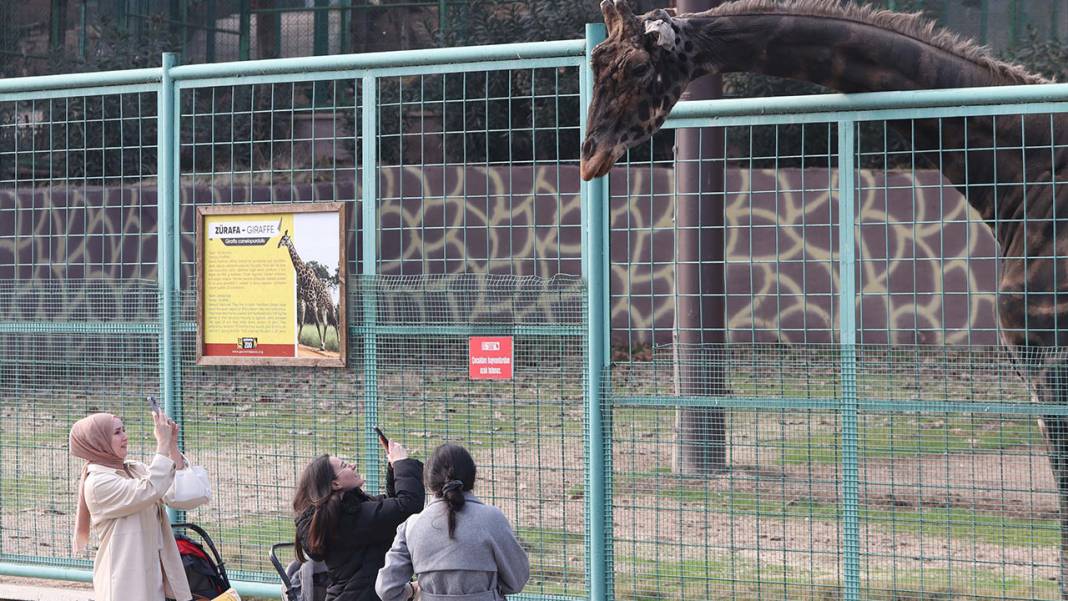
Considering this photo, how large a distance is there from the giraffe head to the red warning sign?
0.98 m

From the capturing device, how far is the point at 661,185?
15719 millimetres

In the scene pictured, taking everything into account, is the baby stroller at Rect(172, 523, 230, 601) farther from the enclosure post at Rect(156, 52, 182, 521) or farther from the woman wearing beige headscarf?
the enclosure post at Rect(156, 52, 182, 521)

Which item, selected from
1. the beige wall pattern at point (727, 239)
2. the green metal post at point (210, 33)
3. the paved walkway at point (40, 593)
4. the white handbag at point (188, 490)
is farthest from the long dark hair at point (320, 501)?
the green metal post at point (210, 33)

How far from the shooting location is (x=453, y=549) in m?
4.56

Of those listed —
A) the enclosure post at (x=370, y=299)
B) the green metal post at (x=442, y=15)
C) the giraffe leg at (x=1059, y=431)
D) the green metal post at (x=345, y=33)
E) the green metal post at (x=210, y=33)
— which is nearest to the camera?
the giraffe leg at (x=1059, y=431)

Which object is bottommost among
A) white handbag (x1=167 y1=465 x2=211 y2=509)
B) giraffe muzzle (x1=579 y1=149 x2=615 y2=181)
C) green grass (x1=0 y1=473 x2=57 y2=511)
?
green grass (x1=0 y1=473 x2=57 y2=511)

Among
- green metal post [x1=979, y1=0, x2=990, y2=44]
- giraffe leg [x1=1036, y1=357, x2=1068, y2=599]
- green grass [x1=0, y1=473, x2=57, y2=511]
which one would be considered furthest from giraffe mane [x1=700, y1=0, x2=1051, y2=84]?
green metal post [x1=979, y1=0, x2=990, y2=44]

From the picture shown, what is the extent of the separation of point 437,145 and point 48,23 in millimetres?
8844

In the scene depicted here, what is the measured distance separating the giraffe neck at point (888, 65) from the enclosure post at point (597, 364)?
1.89 ft

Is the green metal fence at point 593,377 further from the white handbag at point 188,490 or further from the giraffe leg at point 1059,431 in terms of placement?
the white handbag at point 188,490

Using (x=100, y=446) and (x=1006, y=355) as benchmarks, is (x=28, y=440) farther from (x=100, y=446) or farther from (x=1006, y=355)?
(x=1006, y=355)

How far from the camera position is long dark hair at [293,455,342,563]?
15.8 feet

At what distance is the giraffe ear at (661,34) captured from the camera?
552cm

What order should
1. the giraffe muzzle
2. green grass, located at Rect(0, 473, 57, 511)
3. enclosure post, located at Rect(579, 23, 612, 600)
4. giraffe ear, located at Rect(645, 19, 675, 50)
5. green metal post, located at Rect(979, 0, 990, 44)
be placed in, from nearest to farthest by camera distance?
the giraffe muzzle
giraffe ear, located at Rect(645, 19, 675, 50)
enclosure post, located at Rect(579, 23, 612, 600)
green grass, located at Rect(0, 473, 57, 511)
green metal post, located at Rect(979, 0, 990, 44)
